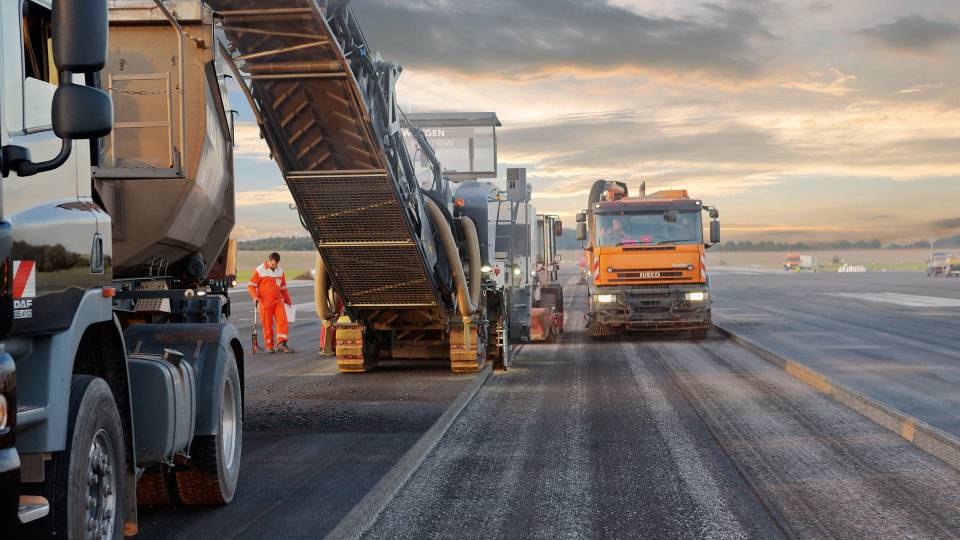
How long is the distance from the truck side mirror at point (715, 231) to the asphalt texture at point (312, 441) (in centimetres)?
747

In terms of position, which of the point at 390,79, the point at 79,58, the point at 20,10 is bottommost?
the point at 79,58

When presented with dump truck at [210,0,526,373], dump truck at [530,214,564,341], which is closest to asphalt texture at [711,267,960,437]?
dump truck at [530,214,564,341]

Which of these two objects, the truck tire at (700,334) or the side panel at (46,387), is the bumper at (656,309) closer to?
the truck tire at (700,334)

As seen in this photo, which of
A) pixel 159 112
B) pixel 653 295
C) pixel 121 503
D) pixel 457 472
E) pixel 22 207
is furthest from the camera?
pixel 653 295

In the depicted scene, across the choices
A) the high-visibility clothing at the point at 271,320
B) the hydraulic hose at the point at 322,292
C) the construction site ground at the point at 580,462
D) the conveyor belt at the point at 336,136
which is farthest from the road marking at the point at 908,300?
the conveyor belt at the point at 336,136

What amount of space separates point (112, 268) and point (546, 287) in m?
17.7

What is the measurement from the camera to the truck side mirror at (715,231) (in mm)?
21109

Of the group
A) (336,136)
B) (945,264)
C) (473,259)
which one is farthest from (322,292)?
(945,264)

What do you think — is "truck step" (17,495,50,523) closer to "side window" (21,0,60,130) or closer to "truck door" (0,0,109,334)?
"truck door" (0,0,109,334)

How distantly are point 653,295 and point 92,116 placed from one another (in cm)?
1796

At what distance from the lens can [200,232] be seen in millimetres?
7379

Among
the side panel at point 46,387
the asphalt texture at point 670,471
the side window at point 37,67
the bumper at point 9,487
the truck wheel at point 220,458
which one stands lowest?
the asphalt texture at point 670,471

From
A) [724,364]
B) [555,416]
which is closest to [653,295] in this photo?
[724,364]

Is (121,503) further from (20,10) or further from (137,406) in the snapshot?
(20,10)
